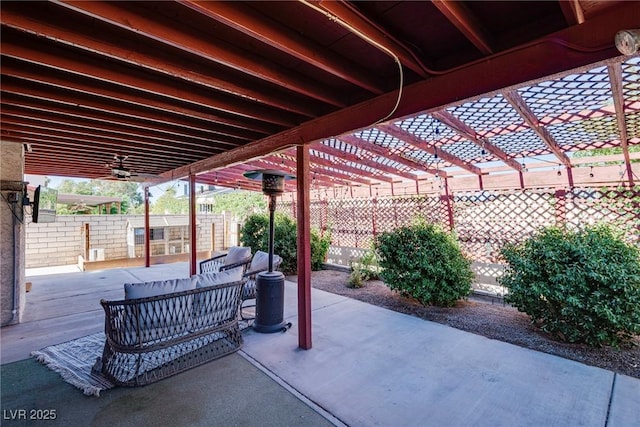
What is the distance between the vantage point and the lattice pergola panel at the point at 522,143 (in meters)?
3.89

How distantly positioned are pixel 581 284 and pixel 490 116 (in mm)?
1951

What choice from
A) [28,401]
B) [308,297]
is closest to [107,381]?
[28,401]

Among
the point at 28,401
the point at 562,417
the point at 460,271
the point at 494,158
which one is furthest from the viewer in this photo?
the point at 494,158

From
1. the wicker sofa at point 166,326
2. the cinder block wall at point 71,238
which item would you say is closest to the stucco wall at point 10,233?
the wicker sofa at point 166,326

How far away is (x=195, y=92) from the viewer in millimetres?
2570

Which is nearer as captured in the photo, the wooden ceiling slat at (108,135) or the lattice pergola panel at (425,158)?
the wooden ceiling slat at (108,135)

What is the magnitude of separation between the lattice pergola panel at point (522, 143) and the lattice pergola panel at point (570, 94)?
577 mm

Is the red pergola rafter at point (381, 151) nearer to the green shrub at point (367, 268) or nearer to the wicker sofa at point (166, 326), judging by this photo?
the green shrub at point (367, 268)

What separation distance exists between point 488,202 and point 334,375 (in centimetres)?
399

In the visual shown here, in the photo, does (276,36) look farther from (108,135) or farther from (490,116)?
(108,135)

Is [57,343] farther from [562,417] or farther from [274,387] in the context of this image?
[562,417]

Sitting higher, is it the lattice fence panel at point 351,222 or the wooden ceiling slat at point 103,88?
the wooden ceiling slat at point 103,88

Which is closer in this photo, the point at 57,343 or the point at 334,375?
the point at 334,375

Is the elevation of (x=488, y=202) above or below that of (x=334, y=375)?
above
